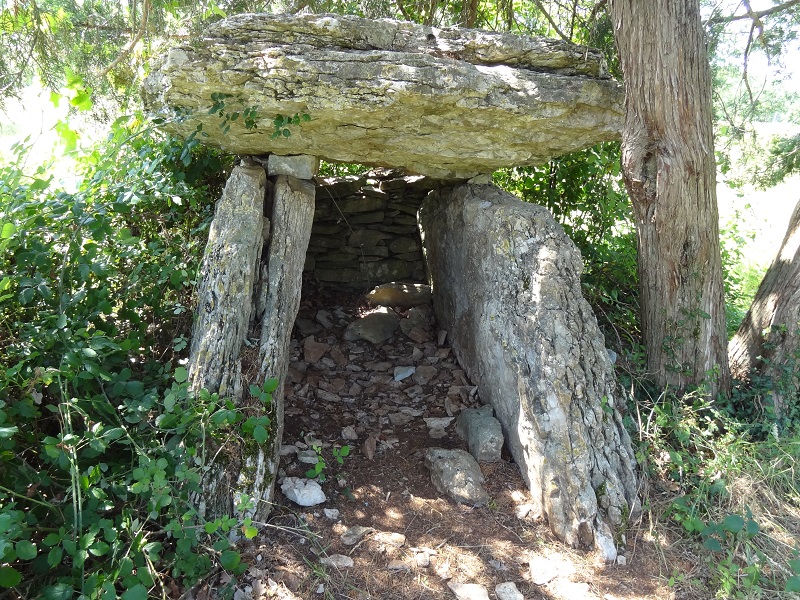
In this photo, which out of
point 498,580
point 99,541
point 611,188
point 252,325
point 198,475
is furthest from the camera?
point 611,188

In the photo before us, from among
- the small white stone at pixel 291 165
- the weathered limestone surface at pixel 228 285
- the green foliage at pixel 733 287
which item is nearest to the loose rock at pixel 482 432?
the weathered limestone surface at pixel 228 285

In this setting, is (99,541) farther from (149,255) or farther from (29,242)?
(149,255)

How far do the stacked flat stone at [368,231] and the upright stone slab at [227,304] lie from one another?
1408 mm

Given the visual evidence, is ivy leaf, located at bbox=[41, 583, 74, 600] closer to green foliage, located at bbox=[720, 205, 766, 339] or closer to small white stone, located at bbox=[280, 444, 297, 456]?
small white stone, located at bbox=[280, 444, 297, 456]

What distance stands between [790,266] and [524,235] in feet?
5.51

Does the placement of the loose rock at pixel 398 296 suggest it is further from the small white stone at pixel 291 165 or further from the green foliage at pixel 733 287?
the green foliage at pixel 733 287

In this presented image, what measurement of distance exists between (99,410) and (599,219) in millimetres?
3641

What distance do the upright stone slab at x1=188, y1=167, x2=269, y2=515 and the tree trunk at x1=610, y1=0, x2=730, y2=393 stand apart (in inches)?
88.4

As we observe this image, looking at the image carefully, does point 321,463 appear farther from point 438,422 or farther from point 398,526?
point 438,422

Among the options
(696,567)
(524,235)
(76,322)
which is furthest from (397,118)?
(696,567)

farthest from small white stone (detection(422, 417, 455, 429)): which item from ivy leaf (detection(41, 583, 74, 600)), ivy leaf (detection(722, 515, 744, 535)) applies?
ivy leaf (detection(41, 583, 74, 600))

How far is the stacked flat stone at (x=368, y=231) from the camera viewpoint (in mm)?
5148

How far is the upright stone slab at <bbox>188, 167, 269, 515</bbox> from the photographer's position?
2.78 meters

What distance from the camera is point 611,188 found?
451 cm
